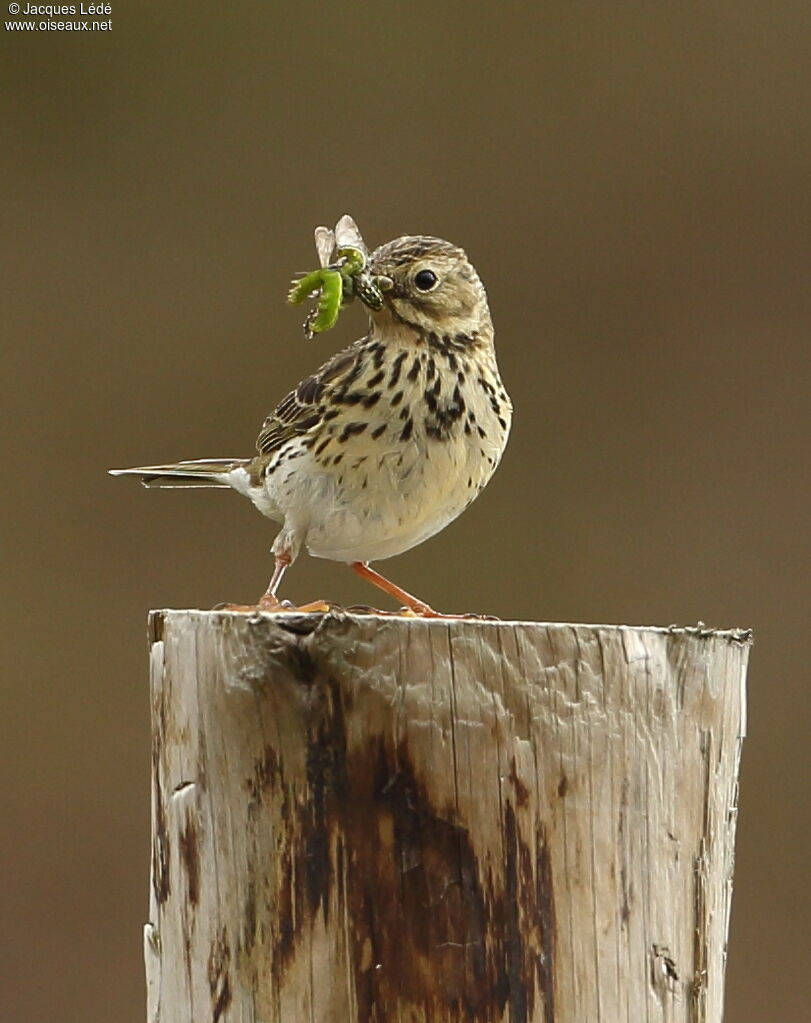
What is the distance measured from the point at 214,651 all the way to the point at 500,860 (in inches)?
21.4

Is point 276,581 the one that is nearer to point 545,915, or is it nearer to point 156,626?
point 156,626

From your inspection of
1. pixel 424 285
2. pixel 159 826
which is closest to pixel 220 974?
pixel 159 826

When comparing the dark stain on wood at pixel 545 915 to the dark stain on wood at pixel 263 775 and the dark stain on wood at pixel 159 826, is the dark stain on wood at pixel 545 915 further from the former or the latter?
the dark stain on wood at pixel 159 826

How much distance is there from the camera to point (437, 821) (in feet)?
7.98

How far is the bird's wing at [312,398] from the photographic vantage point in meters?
3.81

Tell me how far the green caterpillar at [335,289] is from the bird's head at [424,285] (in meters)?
0.05

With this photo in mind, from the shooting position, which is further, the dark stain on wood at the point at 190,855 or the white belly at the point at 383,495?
the white belly at the point at 383,495

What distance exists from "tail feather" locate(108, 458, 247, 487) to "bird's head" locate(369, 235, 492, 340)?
90 centimetres

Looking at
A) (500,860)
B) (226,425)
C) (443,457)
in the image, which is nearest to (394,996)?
(500,860)

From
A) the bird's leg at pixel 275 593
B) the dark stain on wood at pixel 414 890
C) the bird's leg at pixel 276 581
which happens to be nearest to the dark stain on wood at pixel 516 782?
the dark stain on wood at pixel 414 890

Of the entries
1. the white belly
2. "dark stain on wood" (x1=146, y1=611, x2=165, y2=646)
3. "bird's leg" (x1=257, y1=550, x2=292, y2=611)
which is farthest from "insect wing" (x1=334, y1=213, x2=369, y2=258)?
"dark stain on wood" (x1=146, y1=611, x2=165, y2=646)

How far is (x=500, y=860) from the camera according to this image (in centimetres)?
243

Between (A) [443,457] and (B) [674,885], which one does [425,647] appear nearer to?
(B) [674,885]

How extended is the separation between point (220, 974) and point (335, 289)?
1463 millimetres
